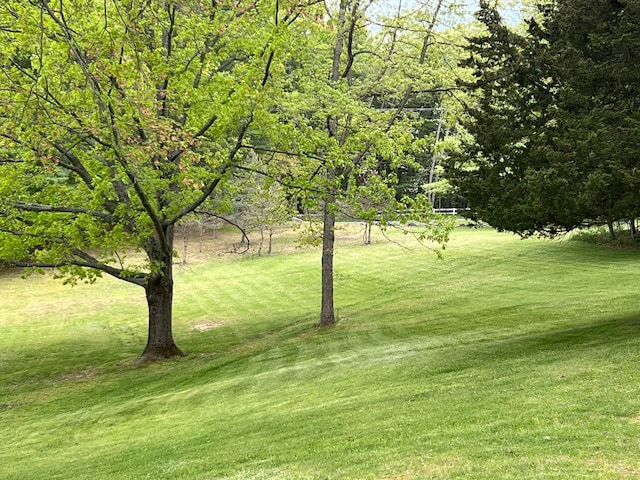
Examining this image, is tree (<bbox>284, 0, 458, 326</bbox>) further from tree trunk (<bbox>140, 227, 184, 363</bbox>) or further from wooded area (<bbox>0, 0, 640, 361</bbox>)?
tree trunk (<bbox>140, 227, 184, 363</bbox>)

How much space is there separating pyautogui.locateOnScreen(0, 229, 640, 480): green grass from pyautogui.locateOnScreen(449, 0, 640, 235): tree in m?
2.67

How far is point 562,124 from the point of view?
1082 cm

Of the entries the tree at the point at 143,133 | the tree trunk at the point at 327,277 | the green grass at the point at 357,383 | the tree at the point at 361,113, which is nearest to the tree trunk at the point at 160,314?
the tree at the point at 143,133

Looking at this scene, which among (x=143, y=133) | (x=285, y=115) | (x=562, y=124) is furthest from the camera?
(x=285, y=115)

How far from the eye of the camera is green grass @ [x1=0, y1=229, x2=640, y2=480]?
20.3 feet

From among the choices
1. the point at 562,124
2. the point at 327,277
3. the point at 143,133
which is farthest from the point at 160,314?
the point at 562,124

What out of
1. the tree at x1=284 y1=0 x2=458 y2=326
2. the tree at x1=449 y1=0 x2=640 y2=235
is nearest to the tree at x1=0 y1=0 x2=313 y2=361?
the tree at x1=284 y1=0 x2=458 y2=326

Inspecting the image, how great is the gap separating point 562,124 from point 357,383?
6065mm

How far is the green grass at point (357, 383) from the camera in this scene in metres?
6.20

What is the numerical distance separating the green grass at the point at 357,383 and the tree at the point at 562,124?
8.76ft

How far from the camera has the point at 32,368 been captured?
18.1m

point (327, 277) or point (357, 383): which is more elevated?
point (327, 277)

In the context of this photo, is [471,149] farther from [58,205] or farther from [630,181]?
[58,205]

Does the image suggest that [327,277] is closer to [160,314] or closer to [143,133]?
[160,314]
